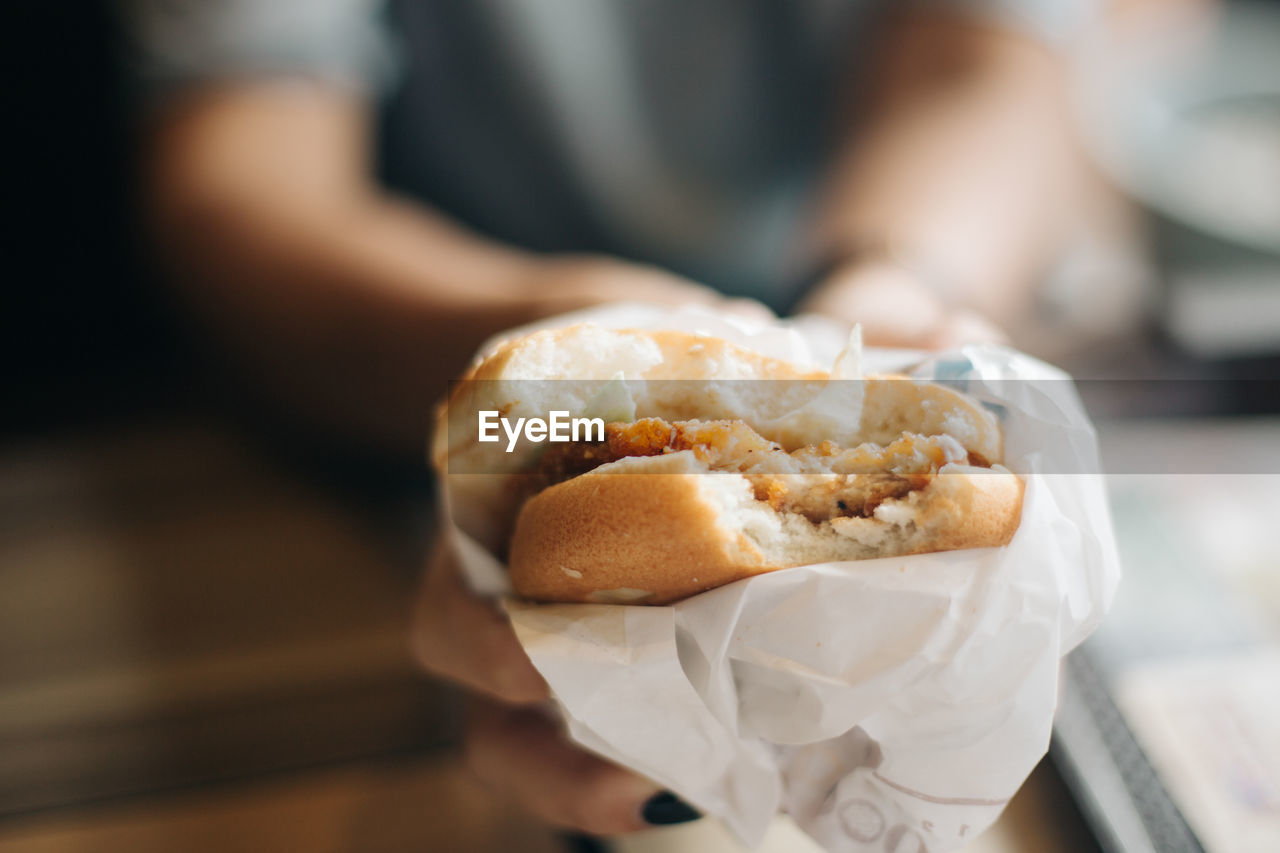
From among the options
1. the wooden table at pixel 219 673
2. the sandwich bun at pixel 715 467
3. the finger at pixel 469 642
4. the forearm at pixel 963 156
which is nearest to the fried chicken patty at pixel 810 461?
the sandwich bun at pixel 715 467

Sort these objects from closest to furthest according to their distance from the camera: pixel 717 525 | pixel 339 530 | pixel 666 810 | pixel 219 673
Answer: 1. pixel 717 525
2. pixel 666 810
3. pixel 219 673
4. pixel 339 530

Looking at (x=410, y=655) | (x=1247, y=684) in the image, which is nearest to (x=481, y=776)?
(x=410, y=655)

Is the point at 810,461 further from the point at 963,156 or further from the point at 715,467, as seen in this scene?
the point at 963,156

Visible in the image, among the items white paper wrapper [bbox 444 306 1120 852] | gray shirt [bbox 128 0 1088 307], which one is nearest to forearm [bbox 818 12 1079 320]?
gray shirt [bbox 128 0 1088 307]

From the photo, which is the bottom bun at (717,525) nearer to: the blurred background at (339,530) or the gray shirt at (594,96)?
the blurred background at (339,530)

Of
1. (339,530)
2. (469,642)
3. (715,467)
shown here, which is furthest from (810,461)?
(339,530)

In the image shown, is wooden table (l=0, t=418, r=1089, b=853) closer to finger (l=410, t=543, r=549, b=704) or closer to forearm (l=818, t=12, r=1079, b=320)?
finger (l=410, t=543, r=549, b=704)
